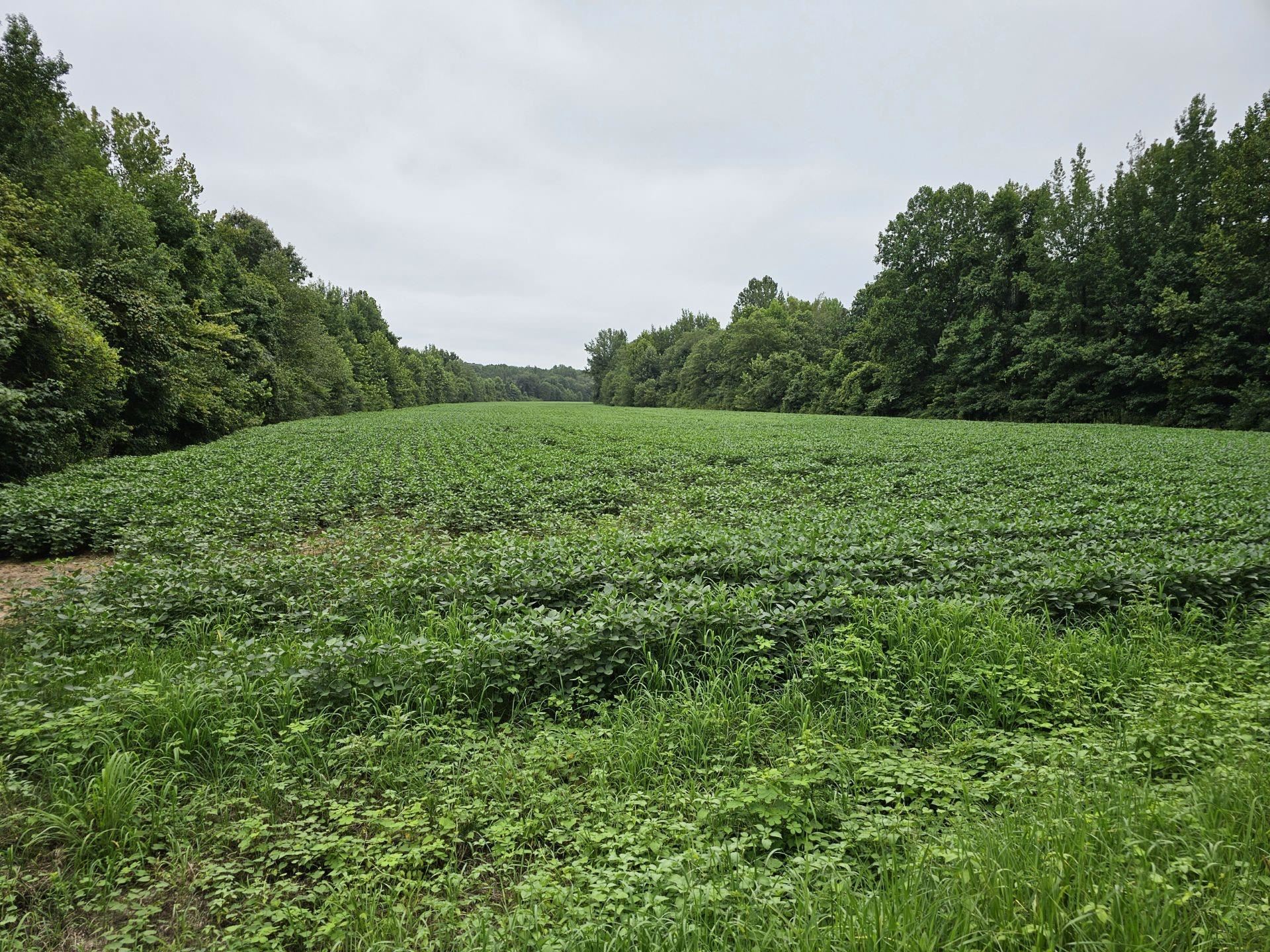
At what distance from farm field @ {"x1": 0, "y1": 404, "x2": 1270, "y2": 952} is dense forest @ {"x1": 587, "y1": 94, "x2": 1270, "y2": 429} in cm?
3201

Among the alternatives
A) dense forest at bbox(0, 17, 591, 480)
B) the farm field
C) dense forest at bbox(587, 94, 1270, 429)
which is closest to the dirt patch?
the farm field

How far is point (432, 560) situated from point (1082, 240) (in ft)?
163

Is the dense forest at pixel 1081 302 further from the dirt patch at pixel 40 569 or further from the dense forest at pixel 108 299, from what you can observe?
the dense forest at pixel 108 299

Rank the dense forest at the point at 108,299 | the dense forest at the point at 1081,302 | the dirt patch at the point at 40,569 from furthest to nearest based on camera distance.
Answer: the dense forest at the point at 1081,302 < the dense forest at the point at 108,299 < the dirt patch at the point at 40,569

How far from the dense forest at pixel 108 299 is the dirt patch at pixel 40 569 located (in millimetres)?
6867

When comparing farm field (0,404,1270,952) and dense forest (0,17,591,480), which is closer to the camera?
farm field (0,404,1270,952)

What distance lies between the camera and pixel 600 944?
215 centimetres

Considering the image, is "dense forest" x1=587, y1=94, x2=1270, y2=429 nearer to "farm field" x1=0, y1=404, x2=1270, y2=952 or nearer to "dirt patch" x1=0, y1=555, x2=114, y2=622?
"farm field" x1=0, y1=404, x2=1270, y2=952

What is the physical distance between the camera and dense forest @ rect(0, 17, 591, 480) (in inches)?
566

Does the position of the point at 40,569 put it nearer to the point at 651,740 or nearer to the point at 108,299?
the point at 651,740

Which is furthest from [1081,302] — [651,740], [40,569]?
[40,569]

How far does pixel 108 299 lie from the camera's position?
1916cm

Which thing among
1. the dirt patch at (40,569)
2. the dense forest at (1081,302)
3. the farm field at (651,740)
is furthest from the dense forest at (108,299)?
the dense forest at (1081,302)

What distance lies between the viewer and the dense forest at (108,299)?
1438 cm
